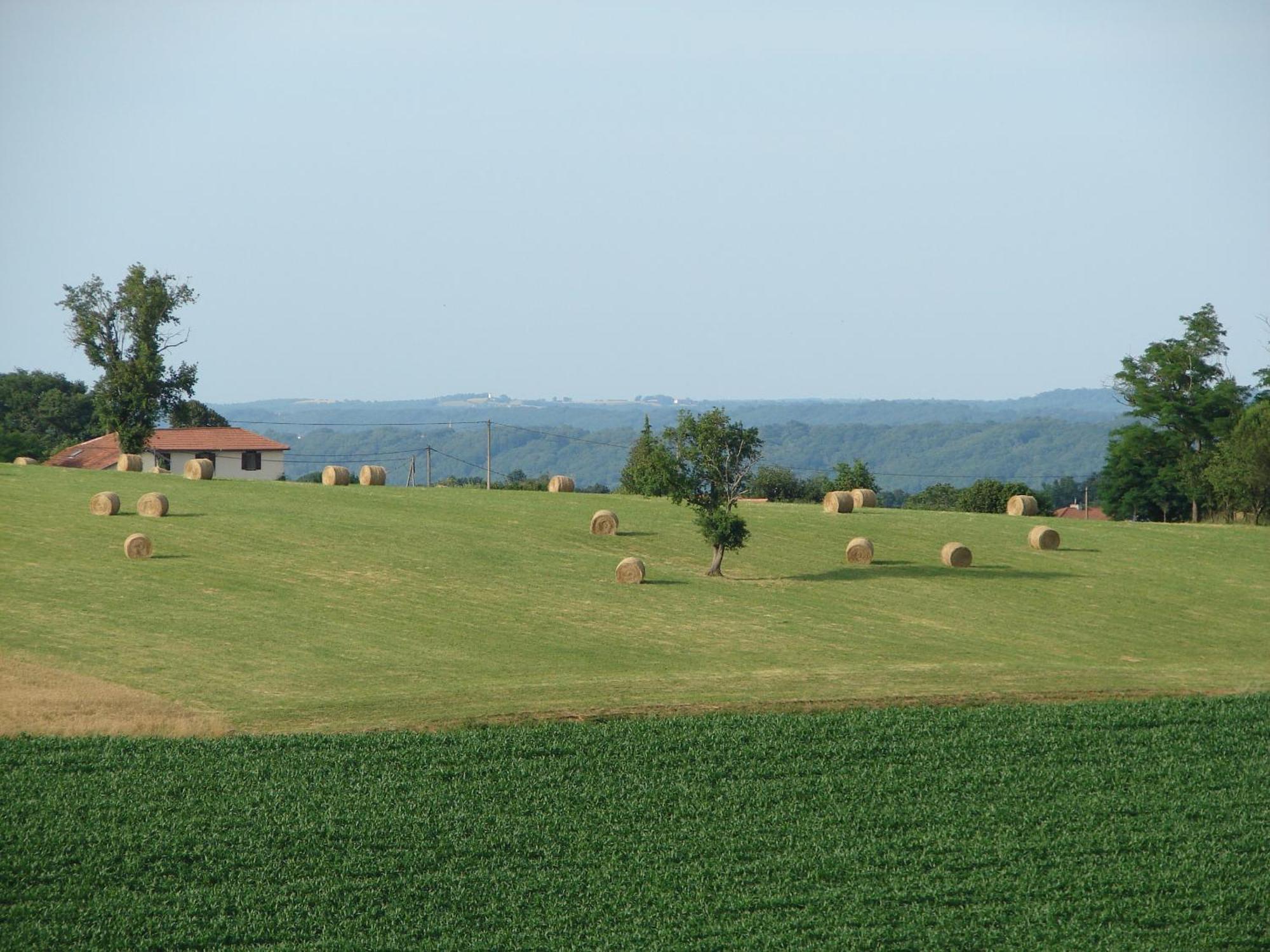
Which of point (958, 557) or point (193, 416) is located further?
point (193, 416)

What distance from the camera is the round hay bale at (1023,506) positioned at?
6053cm

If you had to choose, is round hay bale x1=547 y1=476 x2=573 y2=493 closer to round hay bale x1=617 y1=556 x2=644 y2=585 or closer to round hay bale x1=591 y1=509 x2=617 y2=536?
round hay bale x1=591 y1=509 x2=617 y2=536

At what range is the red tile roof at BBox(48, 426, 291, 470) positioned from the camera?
99.9 meters

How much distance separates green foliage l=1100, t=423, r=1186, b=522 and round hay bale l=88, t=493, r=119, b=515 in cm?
6250

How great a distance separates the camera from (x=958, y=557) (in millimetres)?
44125

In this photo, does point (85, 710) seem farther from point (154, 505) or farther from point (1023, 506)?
point (1023, 506)

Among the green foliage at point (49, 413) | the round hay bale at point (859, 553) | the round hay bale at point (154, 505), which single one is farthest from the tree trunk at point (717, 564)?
the green foliage at point (49, 413)

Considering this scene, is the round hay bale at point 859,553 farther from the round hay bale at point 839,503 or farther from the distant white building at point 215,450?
the distant white building at point 215,450

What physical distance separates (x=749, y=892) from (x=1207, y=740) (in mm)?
11003

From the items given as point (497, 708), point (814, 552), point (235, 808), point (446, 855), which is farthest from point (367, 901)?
point (814, 552)

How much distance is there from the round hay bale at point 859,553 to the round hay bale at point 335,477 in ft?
91.2

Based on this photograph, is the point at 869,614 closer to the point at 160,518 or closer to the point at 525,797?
the point at 525,797

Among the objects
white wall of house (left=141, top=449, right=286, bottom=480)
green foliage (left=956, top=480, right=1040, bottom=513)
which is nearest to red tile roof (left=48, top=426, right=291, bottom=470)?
white wall of house (left=141, top=449, right=286, bottom=480)

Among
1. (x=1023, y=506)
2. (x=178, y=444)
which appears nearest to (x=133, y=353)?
(x=178, y=444)
